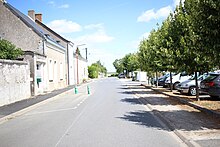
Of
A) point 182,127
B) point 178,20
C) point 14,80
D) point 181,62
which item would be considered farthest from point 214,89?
point 14,80

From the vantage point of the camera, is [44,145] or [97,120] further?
[97,120]

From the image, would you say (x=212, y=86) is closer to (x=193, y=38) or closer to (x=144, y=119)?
(x=144, y=119)

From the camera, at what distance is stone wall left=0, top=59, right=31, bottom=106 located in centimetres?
1695

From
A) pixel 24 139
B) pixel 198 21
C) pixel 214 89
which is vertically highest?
pixel 198 21

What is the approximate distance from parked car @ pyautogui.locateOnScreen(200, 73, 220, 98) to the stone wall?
1123 cm

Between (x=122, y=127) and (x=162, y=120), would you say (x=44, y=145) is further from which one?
Answer: (x=162, y=120)

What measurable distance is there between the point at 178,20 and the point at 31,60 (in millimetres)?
12657

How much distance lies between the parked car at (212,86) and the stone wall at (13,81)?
1123 cm

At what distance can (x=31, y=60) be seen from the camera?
23.5 meters

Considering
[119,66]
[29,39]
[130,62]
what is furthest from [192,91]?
[119,66]

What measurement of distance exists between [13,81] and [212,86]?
11.8 metres

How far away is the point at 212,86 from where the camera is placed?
609 inches

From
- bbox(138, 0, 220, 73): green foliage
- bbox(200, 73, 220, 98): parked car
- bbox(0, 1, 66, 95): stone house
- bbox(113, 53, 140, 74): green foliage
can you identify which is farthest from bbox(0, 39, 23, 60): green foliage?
bbox(113, 53, 140, 74): green foliage

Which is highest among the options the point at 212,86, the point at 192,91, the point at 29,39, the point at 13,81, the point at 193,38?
the point at 29,39
